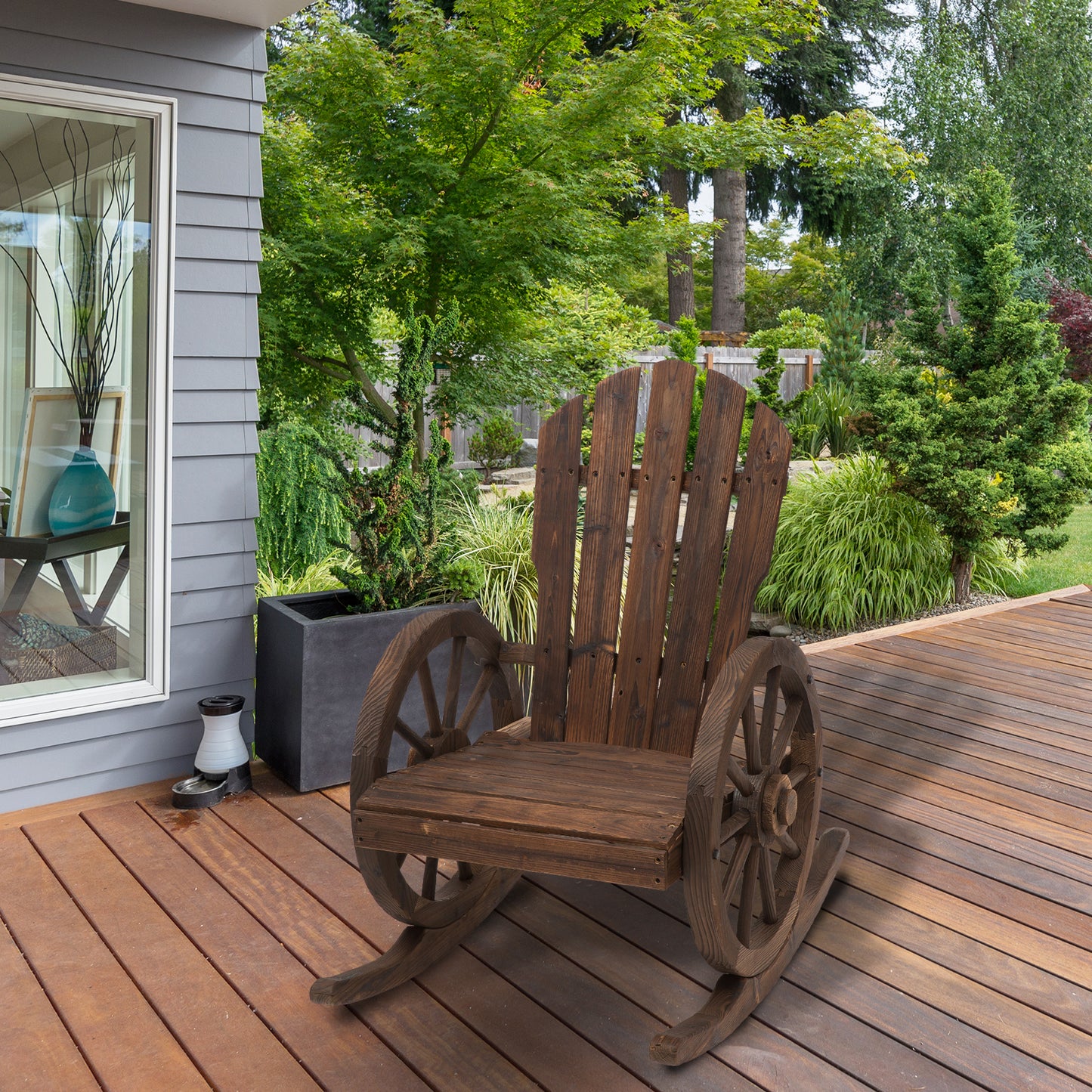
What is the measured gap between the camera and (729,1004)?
5.85 ft

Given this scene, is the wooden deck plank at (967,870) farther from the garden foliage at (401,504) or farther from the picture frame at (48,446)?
the picture frame at (48,446)

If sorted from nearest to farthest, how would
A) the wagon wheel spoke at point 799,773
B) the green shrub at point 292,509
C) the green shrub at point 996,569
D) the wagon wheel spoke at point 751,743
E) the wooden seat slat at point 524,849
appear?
the wooden seat slat at point 524,849 < the wagon wheel spoke at point 751,743 < the wagon wheel spoke at point 799,773 < the green shrub at point 292,509 < the green shrub at point 996,569

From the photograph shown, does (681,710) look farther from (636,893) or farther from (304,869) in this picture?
(304,869)

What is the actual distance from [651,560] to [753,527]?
0.87 feet

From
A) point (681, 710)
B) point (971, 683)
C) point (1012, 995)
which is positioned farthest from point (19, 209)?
point (971, 683)

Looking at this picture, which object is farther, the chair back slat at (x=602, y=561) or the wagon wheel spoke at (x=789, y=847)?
the chair back slat at (x=602, y=561)

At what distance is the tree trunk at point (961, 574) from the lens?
588 centimetres

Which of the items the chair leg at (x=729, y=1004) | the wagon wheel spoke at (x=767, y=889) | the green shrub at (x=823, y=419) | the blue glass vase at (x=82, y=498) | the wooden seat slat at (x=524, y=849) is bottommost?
the chair leg at (x=729, y=1004)

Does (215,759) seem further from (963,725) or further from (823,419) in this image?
(823,419)

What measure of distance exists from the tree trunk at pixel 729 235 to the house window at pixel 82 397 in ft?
40.5

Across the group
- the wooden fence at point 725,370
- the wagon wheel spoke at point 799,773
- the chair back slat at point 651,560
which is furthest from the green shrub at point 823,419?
the wagon wheel spoke at point 799,773

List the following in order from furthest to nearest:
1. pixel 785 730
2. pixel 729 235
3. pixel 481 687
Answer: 1. pixel 729 235
2. pixel 481 687
3. pixel 785 730

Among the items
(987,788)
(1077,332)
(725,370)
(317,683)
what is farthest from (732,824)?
(725,370)

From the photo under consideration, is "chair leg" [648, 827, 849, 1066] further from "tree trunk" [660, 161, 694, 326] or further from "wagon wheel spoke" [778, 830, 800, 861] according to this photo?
"tree trunk" [660, 161, 694, 326]
